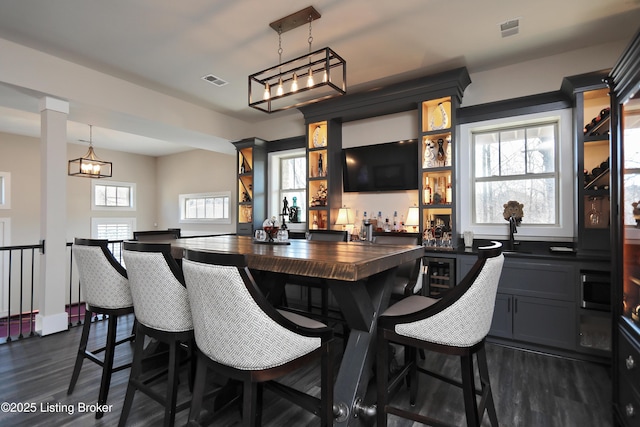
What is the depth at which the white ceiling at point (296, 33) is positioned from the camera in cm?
264

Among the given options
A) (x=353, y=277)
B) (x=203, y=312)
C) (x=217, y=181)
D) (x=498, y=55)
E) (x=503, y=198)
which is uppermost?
(x=498, y=55)

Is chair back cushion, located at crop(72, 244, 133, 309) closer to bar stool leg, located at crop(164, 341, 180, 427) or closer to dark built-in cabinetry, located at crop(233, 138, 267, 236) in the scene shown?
bar stool leg, located at crop(164, 341, 180, 427)

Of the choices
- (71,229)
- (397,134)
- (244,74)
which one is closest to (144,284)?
(244,74)

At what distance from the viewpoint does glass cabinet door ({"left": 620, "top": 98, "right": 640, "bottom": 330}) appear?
1.77m

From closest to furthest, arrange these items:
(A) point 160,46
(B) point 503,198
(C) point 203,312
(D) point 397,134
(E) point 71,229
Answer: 1. (C) point 203,312
2. (A) point 160,46
3. (B) point 503,198
4. (D) point 397,134
5. (E) point 71,229

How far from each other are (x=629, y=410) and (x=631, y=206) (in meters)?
1.08

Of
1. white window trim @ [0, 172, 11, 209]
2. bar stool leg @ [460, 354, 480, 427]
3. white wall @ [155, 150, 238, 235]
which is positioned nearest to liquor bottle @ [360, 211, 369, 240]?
bar stool leg @ [460, 354, 480, 427]

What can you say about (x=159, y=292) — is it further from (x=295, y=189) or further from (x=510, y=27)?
(x=295, y=189)

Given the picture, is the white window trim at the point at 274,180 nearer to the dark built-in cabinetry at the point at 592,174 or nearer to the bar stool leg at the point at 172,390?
the dark built-in cabinetry at the point at 592,174

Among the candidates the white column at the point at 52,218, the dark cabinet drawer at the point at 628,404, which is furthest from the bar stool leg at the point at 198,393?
the white column at the point at 52,218

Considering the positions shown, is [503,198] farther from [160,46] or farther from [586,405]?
[160,46]

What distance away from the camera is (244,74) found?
3.91 m

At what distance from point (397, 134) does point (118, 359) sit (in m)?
3.91

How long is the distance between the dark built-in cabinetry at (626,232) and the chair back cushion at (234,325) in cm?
179
